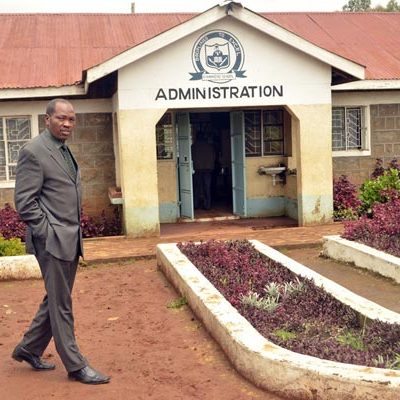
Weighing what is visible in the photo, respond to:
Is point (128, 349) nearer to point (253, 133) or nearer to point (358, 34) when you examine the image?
point (253, 133)

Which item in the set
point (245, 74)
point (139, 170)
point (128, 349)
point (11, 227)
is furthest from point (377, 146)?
point (128, 349)

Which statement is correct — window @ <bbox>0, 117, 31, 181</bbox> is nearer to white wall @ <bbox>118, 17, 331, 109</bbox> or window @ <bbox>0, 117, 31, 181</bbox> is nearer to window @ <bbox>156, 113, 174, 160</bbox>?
white wall @ <bbox>118, 17, 331, 109</bbox>

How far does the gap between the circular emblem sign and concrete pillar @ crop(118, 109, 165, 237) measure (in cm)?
106

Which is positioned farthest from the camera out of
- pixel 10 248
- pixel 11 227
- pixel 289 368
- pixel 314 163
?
pixel 314 163

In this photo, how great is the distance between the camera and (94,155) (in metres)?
11.9

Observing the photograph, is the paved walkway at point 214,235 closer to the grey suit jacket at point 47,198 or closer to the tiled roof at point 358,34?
the tiled roof at point 358,34

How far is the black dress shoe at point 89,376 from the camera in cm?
455

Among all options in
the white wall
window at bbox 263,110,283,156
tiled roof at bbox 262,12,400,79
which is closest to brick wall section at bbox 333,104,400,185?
tiled roof at bbox 262,12,400,79

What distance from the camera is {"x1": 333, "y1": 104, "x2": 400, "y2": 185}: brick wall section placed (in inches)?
509

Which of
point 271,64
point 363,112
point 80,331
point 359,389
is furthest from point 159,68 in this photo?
point 359,389

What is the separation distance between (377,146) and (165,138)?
4.30 meters

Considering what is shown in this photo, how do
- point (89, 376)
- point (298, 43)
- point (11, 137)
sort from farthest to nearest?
point (11, 137) < point (298, 43) < point (89, 376)

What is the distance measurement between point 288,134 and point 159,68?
3.53 metres

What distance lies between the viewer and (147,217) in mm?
10930
